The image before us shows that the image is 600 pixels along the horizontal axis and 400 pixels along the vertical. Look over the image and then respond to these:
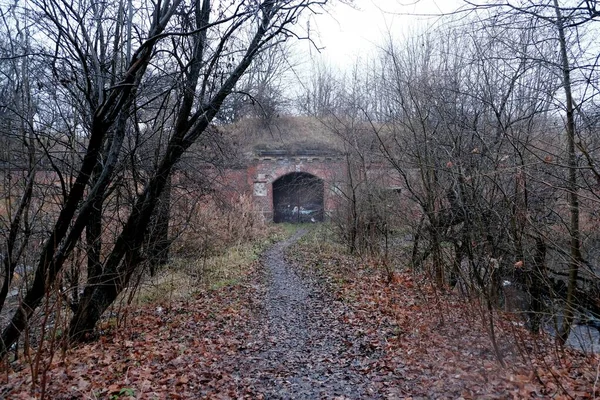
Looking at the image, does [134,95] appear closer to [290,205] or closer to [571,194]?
[571,194]

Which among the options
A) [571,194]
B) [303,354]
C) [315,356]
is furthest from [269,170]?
[571,194]

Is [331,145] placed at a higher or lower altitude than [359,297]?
higher

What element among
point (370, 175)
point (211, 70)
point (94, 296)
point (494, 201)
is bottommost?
point (94, 296)

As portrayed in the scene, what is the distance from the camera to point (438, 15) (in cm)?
393

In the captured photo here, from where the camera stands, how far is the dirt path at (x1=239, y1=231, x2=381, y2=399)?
5105mm

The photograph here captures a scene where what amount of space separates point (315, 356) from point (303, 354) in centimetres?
20

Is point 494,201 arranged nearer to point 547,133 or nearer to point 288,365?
point 547,133

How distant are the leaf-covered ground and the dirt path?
0.02m

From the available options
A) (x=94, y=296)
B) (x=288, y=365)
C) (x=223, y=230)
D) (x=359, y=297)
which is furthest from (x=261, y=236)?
(x=288, y=365)

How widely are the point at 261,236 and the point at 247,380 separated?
13980 mm

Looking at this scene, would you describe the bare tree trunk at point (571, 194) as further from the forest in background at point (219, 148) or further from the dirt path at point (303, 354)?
the dirt path at point (303, 354)

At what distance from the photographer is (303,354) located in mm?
6391

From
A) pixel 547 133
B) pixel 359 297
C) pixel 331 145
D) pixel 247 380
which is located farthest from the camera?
pixel 331 145

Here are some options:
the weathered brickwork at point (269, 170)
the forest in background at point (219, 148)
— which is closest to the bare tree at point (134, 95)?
the forest in background at point (219, 148)
